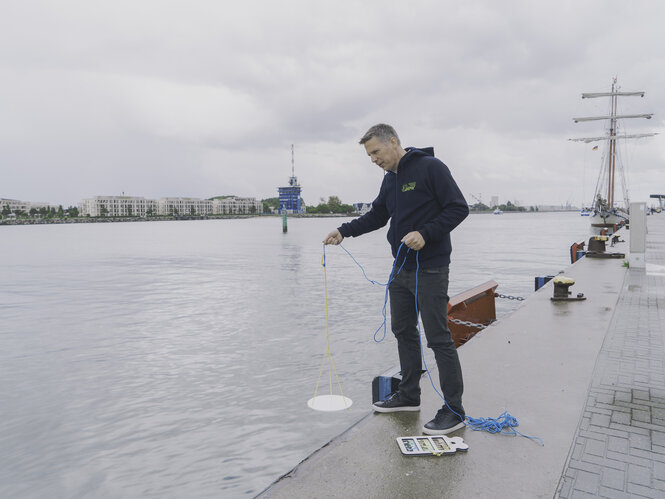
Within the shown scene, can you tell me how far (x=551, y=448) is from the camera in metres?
3.59

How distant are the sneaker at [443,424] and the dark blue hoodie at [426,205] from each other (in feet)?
4.07

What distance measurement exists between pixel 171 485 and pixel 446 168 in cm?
490

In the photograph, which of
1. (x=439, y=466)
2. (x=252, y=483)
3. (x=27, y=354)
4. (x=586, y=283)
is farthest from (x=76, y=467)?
(x=586, y=283)

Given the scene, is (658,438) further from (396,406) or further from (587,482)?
(396,406)

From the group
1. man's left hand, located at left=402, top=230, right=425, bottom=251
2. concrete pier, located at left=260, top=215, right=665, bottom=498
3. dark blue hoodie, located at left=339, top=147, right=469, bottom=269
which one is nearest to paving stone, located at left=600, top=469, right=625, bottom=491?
concrete pier, located at left=260, top=215, right=665, bottom=498

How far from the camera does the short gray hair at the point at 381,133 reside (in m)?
3.79

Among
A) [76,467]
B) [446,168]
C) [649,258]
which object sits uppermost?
[446,168]

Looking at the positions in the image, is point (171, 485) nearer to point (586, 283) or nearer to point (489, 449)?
point (489, 449)

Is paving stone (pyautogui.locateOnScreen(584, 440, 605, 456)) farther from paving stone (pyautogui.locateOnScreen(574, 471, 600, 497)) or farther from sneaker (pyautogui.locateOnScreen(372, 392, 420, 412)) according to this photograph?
sneaker (pyautogui.locateOnScreen(372, 392, 420, 412))

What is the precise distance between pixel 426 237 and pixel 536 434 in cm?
187

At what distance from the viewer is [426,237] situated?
139 inches

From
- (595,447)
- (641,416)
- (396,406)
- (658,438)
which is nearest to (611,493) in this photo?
(595,447)

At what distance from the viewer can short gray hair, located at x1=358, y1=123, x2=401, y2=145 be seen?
3.79 meters

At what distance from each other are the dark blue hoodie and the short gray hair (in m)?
0.20
